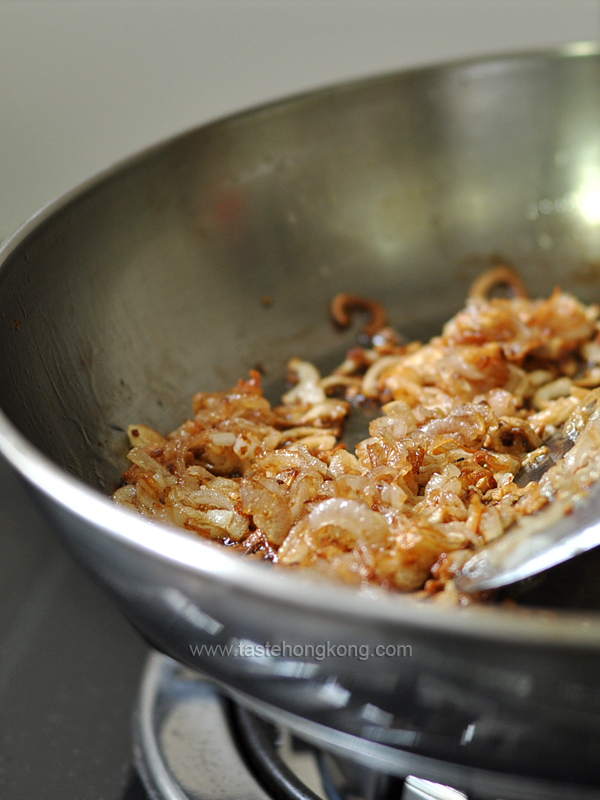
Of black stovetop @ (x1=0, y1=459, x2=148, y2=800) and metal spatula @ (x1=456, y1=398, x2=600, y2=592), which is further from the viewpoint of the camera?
black stovetop @ (x1=0, y1=459, x2=148, y2=800)

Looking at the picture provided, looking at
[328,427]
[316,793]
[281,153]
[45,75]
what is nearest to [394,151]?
[281,153]

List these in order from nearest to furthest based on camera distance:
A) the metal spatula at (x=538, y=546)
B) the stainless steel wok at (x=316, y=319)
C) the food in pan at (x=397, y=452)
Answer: the stainless steel wok at (x=316, y=319)
the metal spatula at (x=538, y=546)
the food in pan at (x=397, y=452)

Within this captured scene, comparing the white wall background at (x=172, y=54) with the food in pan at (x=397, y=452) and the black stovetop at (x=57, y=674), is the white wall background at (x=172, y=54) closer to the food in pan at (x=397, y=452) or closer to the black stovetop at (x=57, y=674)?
the food in pan at (x=397, y=452)

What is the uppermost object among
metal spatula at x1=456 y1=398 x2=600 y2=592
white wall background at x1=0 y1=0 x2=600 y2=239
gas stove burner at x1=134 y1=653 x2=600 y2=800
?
white wall background at x1=0 y1=0 x2=600 y2=239

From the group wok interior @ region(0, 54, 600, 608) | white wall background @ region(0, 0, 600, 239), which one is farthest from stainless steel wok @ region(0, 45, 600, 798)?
white wall background @ region(0, 0, 600, 239)

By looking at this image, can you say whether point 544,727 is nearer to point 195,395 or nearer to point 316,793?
point 316,793

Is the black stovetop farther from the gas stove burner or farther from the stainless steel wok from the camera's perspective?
the stainless steel wok

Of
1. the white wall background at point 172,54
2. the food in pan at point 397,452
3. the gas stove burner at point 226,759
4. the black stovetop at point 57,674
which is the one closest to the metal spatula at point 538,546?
the food in pan at point 397,452
